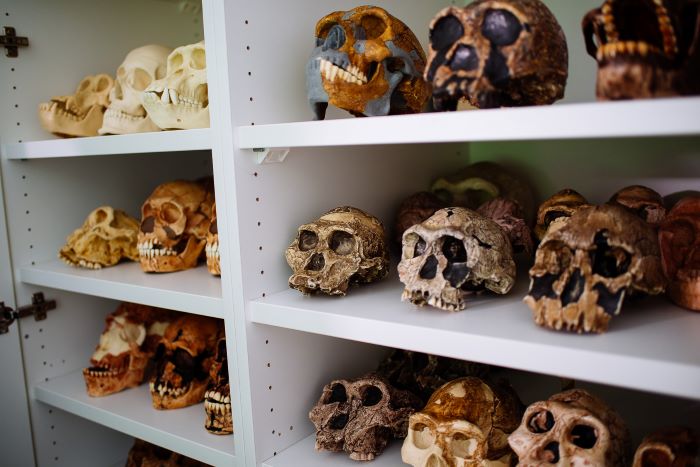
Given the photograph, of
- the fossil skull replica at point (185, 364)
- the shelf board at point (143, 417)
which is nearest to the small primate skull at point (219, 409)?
the shelf board at point (143, 417)

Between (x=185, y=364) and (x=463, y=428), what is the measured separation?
0.78 m

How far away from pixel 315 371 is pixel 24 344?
0.90 meters

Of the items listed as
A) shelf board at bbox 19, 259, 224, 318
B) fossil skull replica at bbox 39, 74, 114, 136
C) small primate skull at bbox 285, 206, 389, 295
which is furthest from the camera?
fossil skull replica at bbox 39, 74, 114, 136

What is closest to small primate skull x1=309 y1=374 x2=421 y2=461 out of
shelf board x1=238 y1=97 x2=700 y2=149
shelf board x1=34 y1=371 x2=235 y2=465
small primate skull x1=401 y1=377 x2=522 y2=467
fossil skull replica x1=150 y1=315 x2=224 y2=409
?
small primate skull x1=401 y1=377 x2=522 y2=467

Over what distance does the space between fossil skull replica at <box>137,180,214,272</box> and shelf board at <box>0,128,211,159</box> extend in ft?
0.70

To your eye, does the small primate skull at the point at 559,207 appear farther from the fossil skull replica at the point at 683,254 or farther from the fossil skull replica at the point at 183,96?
the fossil skull replica at the point at 183,96

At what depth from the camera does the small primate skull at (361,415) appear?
1196mm

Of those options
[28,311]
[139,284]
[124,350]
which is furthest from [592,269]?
[28,311]

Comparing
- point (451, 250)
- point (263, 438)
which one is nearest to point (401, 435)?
point (263, 438)

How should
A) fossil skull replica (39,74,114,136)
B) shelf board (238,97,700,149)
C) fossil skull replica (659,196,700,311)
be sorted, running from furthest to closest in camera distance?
fossil skull replica (39,74,114,136) → fossil skull replica (659,196,700,311) → shelf board (238,97,700,149)

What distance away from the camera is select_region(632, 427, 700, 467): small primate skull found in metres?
0.93

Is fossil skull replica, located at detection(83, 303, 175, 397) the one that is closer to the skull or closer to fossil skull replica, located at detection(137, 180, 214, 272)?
fossil skull replica, located at detection(137, 180, 214, 272)

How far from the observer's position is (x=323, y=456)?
4.06 feet

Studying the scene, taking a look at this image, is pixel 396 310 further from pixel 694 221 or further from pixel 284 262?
pixel 694 221
